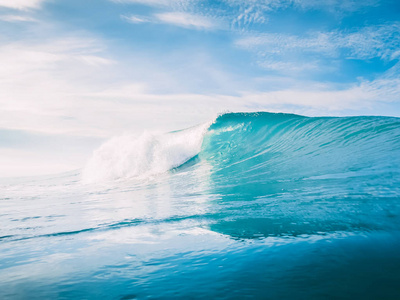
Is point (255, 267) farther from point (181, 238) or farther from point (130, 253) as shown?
point (130, 253)

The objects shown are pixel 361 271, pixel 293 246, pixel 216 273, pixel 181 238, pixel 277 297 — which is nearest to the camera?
pixel 277 297

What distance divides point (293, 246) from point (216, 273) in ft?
2.95

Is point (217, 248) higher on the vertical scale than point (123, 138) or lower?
lower

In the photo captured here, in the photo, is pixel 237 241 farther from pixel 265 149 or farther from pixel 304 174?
pixel 265 149

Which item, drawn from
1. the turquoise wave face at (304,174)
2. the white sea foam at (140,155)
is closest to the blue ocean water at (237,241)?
the turquoise wave face at (304,174)

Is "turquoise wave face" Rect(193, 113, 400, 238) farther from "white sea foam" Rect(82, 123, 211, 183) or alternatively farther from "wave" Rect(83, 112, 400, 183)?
"white sea foam" Rect(82, 123, 211, 183)

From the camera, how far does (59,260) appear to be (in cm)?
283

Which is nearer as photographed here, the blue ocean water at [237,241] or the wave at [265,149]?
the blue ocean water at [237,241]

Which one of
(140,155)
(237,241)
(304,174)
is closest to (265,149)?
(304,174)

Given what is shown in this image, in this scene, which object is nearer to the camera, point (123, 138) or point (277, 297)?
point (277, 297)

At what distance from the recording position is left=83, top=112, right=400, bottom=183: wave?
6.89m

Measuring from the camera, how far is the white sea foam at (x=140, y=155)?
1245 cm

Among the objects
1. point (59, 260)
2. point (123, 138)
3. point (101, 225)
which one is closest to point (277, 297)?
point (59, 260)

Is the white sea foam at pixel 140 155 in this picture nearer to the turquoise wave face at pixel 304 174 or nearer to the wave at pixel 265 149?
the wave at pixel 265 149
